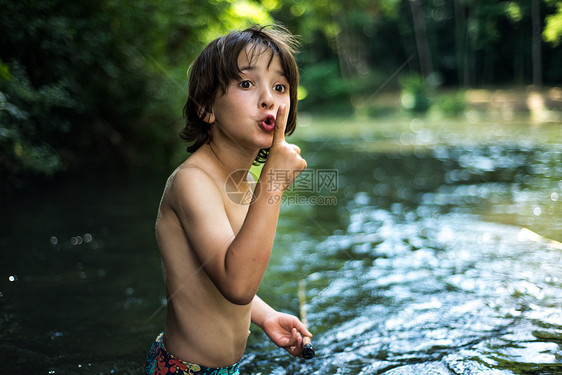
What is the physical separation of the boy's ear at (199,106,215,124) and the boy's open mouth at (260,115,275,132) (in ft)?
0.61

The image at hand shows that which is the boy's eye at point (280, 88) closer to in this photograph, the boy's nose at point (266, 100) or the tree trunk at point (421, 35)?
the boy's nose at point (266, 100)

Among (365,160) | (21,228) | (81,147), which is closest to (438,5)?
(365,160)

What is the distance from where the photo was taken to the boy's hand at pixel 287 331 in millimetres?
1636

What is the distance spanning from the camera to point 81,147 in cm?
734

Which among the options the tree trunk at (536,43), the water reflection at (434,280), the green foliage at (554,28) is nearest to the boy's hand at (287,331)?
the water reflection at (434,280)

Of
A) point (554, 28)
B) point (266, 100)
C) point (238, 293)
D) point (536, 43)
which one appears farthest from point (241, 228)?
point (536, 43)

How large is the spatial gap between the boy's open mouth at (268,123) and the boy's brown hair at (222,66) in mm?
146

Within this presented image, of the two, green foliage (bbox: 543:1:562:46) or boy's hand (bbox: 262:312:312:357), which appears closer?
boy's hand (bbox: 262:312:312:357)

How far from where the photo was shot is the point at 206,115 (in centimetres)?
155

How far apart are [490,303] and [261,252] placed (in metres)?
1.99

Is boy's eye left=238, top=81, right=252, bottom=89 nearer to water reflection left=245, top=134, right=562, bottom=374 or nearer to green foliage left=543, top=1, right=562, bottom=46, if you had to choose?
water reflection left=245, top=134, right=562, bottom=374

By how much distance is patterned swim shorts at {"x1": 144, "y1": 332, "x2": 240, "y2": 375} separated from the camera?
150 centimetres

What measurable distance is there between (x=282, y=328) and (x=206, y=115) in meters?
0.76

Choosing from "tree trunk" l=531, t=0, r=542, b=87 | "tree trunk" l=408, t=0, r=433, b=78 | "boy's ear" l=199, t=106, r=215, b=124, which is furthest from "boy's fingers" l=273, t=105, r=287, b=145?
"tree trunk" l=408, t=0, r=433, b=78
